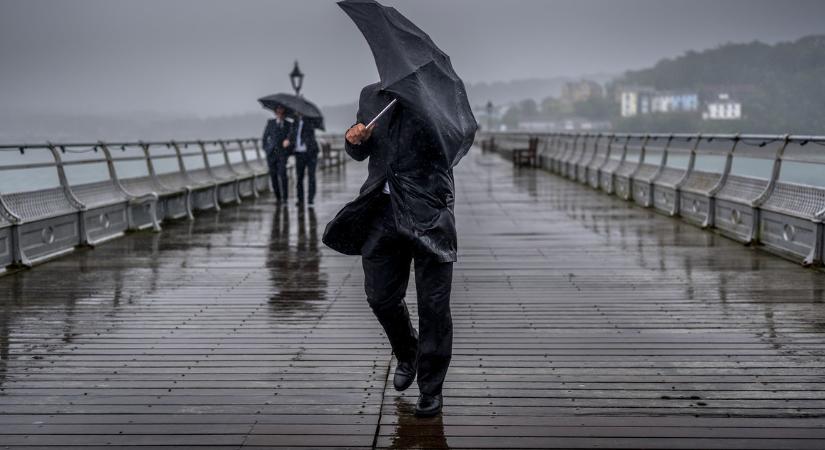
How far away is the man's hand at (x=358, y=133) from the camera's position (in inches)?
187

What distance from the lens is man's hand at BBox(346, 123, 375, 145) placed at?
15.6 feet

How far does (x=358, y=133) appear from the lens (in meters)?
4.75

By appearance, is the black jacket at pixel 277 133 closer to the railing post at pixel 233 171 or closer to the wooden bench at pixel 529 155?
the railing post at pixel 233 171

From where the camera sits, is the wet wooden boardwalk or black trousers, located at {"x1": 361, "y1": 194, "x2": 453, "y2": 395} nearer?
the wet wooden boardwalk

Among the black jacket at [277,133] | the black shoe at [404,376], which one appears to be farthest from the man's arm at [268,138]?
the black shoe at [404,376]

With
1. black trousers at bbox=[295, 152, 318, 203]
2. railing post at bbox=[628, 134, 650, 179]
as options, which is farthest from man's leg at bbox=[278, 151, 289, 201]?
railing post at bbox=[628, 134, 650, 179]

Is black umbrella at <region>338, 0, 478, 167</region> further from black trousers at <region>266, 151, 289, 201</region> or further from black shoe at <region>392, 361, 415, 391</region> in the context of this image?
black trousers at <region>266, 151, 289, 201</region>

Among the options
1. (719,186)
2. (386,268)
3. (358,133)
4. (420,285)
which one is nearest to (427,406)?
(420,285)

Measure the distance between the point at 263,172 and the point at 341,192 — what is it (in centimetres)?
212

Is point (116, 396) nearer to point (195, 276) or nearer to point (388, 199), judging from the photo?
point (388, 199)

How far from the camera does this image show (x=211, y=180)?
19.5 meters

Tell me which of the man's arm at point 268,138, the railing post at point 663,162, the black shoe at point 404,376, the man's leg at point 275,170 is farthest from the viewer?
the man's leg at point 275,170

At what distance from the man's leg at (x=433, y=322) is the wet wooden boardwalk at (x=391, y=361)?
22 centimetres

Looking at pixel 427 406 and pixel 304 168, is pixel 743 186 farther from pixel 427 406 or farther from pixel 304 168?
pixel 427 406
